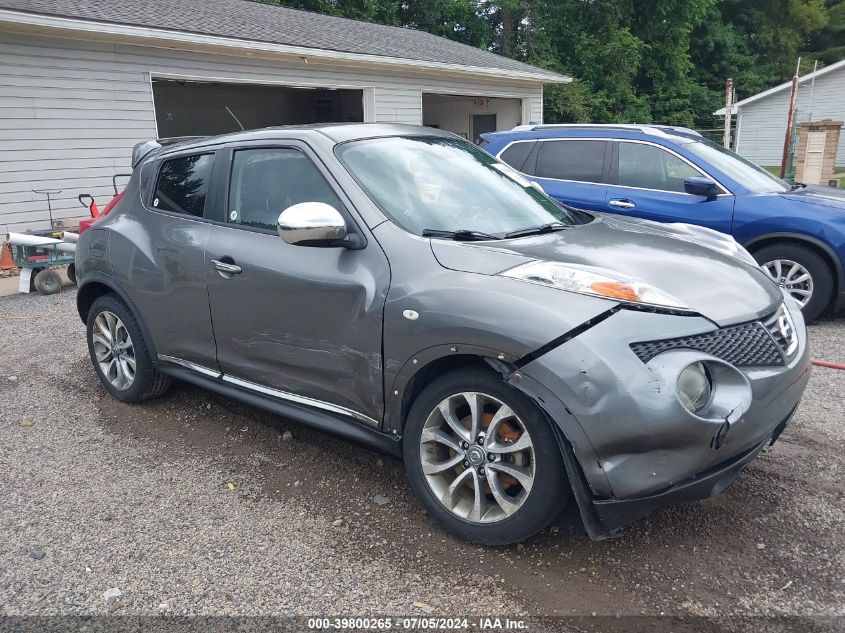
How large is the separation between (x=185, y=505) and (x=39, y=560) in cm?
66

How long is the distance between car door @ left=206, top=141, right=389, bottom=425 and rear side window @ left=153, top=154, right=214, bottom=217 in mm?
232

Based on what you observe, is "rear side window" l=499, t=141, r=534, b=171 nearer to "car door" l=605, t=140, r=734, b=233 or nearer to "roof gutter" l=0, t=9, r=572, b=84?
"car door" l=605, t=140, r=734, b=233

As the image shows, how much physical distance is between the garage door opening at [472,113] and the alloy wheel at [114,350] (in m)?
17.5

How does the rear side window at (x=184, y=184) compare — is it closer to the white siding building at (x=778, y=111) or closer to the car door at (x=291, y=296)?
the car door at (x=291, y=296)

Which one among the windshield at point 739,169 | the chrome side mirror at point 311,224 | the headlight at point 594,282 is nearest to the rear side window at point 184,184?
the chrome side mirror at point 311,224

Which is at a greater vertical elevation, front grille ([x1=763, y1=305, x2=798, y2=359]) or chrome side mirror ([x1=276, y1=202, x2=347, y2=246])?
chrome side mirror ([x1=276, y1=202, x2=347, y2=246])

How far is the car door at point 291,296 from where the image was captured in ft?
10.3

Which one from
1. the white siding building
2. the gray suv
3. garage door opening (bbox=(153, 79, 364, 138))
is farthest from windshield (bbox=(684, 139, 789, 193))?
the white siding building

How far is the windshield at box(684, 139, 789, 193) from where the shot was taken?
6562 millimetres

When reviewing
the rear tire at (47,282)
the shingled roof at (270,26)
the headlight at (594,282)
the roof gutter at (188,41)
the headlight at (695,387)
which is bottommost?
the rear tire at (47,282)

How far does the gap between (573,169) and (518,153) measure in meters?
0.73

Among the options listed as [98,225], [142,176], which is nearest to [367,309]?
[142,176]

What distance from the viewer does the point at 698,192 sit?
21.1ft

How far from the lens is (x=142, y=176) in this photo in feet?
14.7
